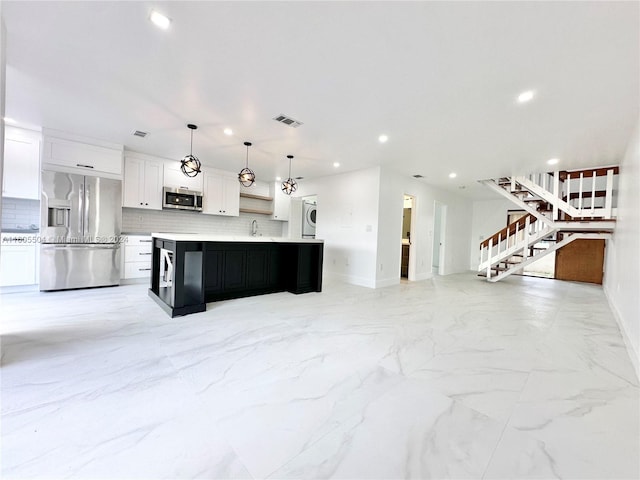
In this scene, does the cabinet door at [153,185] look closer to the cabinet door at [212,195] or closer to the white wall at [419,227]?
the cabinet door at [212,195]

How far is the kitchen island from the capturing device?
335cm

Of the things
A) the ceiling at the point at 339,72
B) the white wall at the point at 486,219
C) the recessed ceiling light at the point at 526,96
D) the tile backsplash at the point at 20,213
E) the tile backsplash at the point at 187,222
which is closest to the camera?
the ceiling at the point at 339,72

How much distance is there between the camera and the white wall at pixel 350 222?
564 cm

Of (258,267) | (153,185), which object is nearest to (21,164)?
(153,185)

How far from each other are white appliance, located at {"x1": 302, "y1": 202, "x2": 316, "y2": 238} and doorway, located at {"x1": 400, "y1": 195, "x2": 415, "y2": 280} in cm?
272

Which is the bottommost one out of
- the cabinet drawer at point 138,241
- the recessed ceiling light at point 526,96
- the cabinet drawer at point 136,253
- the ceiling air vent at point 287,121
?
the cabinet drawer at point 136,253

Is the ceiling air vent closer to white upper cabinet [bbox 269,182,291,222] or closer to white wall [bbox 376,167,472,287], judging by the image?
white wall [bbox 376,167,472,287]

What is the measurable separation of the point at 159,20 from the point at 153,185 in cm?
416

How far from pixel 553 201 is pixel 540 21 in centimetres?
480

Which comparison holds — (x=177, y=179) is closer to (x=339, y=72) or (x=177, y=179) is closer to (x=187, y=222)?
(x=187, y=222)

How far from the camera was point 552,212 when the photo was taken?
5715 mm

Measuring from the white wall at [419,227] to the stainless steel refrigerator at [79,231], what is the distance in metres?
4.87

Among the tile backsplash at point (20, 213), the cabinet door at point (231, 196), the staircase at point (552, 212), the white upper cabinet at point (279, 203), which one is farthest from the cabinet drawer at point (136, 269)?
the staircase at point (552, 212)

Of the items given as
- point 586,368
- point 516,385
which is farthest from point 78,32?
point 586,368
